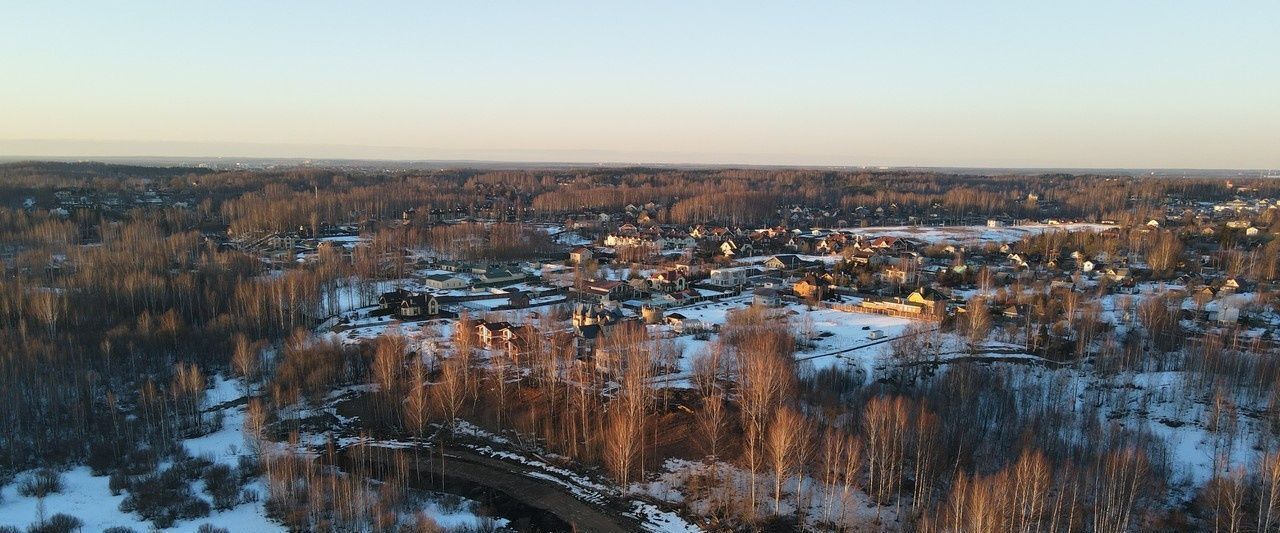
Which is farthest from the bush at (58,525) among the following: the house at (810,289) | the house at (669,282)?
the house at (810,289)

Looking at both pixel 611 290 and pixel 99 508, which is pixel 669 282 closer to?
pixel 611 290

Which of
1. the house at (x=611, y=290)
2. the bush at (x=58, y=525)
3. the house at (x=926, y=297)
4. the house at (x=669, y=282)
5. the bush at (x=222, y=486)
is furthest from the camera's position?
the house at (x=669, y=282)

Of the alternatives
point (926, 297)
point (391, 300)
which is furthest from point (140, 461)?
point (926, 297)

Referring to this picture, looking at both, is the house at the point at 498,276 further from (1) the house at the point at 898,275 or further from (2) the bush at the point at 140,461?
(2) the bush at the point at 140,461

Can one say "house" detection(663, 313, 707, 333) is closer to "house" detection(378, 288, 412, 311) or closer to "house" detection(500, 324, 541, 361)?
"house" detection(500, 324, 541, 361)

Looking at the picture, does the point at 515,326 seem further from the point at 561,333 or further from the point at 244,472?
the point at 244,472

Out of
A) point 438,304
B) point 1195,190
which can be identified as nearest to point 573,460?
point 438,304
